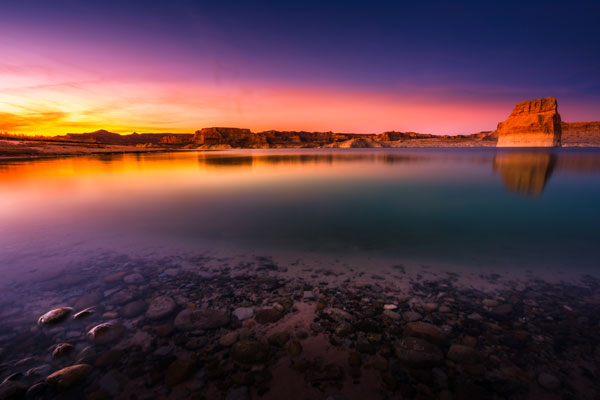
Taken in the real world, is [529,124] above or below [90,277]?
above

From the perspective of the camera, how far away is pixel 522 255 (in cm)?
666

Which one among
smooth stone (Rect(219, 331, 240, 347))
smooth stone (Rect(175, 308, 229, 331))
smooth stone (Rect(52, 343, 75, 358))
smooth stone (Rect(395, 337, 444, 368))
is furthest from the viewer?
smooth stone (Rect(175, 308, 229, 331))

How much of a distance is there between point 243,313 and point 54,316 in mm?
3004

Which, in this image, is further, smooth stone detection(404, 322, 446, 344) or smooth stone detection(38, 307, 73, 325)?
smooth stone detection(38, 307, 73, 325)

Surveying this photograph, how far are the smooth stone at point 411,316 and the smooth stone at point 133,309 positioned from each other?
14.5 ft

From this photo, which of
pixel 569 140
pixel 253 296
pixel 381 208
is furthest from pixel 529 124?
pixel 253 296

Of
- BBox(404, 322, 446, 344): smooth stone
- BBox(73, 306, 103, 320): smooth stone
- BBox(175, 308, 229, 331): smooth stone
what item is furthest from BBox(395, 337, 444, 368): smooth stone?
BBox(73, 306, 103, 320): smooth stone

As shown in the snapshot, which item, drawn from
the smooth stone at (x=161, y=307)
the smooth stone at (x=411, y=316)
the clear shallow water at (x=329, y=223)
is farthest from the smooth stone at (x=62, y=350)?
the smooth stone at (x=411, y=316)

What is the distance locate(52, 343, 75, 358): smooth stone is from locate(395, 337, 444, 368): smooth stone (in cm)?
443

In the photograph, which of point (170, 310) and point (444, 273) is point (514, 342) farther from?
point (170, 310)

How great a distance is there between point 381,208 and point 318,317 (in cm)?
849

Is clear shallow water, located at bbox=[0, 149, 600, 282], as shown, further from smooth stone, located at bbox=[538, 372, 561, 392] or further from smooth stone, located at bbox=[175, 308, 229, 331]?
smooth stone, located at bbox=[538, 372, 561, 392]

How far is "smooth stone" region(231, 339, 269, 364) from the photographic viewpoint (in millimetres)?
3269

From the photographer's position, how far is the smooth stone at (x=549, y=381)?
2.86m
